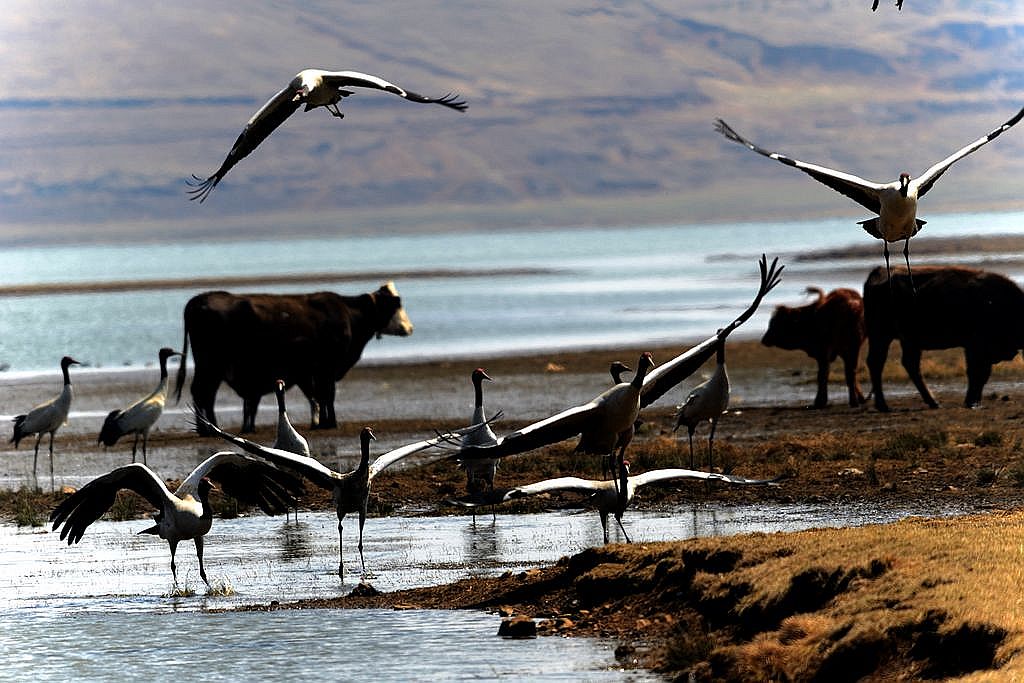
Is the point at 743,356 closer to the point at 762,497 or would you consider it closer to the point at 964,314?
the point at 964,314

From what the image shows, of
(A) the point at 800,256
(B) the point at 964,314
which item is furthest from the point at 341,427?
(A) the point at 800,256

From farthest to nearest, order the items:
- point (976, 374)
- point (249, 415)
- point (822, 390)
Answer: point (822, 390)
point (249, 415)
point (976, 374)

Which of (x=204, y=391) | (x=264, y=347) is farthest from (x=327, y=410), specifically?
(x=204, y=391)

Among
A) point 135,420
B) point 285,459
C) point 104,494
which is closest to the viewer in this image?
point 285,459

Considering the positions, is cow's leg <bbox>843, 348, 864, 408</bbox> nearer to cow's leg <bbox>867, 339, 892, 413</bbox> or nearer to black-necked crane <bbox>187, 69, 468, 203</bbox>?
cow's leg <bbox>867, 339, 892, 413</bbox>

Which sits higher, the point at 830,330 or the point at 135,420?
the point at 830,330

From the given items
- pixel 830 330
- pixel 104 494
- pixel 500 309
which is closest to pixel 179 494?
pixel 104 494

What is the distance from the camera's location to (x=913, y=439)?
20.8 metres

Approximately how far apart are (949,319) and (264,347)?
10307 millimetres

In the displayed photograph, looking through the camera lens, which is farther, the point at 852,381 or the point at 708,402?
the point at 852,381

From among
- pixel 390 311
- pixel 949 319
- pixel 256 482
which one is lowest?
pixel 256 482

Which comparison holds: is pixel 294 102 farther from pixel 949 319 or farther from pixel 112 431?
pixel 949 319

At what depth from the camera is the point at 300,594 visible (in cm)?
1407

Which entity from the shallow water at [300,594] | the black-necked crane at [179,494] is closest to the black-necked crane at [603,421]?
the shallow water at [300,594]
